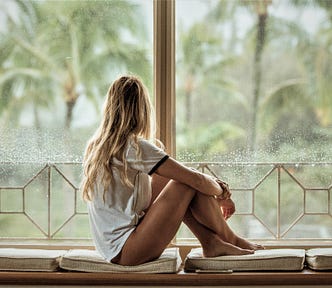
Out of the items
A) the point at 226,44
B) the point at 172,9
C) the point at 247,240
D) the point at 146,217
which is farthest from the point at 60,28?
the point at 247,240

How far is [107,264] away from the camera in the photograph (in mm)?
4285

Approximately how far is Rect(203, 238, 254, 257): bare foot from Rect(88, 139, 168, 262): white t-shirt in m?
0.39

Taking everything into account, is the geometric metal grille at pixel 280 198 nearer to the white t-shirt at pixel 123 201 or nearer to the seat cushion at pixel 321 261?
the seat cushion at pixel 321 261

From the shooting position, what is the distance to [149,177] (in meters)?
4.45

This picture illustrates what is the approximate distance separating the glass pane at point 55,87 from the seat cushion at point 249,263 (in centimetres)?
83

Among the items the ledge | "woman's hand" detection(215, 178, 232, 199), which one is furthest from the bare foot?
"woman's hand" detection(215, 178, 232, 199)

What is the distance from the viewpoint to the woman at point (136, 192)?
4258mm

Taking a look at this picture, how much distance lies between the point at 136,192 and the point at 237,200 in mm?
712

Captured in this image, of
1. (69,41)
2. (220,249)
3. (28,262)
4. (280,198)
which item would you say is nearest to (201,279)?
(220,249)

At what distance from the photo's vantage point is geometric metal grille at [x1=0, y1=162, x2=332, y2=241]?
4.75 m

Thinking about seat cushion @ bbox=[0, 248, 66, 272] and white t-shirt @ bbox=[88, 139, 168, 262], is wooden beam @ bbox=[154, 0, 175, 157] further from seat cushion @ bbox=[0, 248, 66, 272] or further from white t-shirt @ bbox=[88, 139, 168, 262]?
seat cushion @ bbox=[0, 248, 66, 272]

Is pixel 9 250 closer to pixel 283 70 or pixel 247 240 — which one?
pixel 247 240

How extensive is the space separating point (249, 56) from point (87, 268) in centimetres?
146

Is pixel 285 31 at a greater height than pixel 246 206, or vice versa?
pixel 285 31
